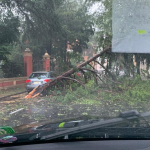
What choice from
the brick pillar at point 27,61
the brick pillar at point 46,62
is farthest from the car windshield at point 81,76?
the brick pillar at point 46,62

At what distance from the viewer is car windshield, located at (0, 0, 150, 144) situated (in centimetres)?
405

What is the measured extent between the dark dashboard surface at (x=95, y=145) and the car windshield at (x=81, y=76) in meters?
0.10

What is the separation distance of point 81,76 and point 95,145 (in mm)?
9299

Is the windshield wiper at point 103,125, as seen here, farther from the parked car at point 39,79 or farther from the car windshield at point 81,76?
the parked car at point 39,79

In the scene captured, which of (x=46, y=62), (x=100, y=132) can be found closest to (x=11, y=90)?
(x=46, y=62)

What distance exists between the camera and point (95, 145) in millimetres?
2463

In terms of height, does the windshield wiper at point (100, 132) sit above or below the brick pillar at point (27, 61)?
below

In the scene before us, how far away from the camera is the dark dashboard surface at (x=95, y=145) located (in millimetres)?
2369

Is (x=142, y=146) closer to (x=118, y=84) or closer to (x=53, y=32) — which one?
(x=118, y=84)

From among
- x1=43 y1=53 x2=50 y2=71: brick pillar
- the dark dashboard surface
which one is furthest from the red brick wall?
the dark dashboard surface

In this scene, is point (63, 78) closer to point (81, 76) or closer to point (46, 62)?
point (81, 76)

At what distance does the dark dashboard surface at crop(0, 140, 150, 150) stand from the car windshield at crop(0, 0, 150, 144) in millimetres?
99

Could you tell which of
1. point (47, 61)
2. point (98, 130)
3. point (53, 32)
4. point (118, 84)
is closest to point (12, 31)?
point (53, 32)

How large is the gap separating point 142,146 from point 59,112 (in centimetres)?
564
